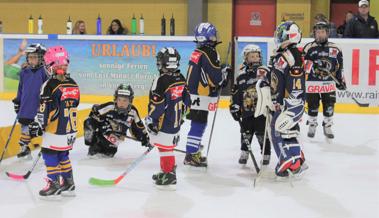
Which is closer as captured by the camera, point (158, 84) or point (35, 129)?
point (35, 129)

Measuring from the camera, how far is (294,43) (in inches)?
169

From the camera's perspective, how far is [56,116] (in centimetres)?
370

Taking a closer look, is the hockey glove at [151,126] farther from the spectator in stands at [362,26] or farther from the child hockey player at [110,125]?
the spectator in stands at [362,26]

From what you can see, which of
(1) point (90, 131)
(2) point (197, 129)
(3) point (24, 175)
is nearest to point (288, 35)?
(2) point (197, 129)

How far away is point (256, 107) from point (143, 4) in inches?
319

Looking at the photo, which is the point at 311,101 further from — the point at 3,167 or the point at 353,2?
the point at 353,2

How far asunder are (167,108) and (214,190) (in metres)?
0.62

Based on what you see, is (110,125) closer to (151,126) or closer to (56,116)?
(151,126)

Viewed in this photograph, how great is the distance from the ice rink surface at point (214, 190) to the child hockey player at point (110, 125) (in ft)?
0.48

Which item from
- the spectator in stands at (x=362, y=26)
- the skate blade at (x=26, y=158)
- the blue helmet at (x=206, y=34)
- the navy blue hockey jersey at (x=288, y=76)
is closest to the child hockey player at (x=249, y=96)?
the blue helmet at (x=206, y=34)

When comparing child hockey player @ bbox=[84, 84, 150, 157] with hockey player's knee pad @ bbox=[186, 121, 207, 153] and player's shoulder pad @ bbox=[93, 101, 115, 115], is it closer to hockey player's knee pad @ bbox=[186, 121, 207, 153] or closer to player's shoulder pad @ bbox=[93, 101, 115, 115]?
player's shoulder pad @ bbox=[93, 101, 115, 115]

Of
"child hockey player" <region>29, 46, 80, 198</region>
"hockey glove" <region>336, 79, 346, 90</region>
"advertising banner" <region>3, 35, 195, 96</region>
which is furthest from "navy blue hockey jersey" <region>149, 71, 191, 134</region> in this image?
"advertising banner" <region>3, 35, 195, 96</region>

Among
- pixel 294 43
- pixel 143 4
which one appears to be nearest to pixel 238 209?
pixel 294 43

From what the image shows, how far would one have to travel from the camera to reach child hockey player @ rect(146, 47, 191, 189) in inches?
158
